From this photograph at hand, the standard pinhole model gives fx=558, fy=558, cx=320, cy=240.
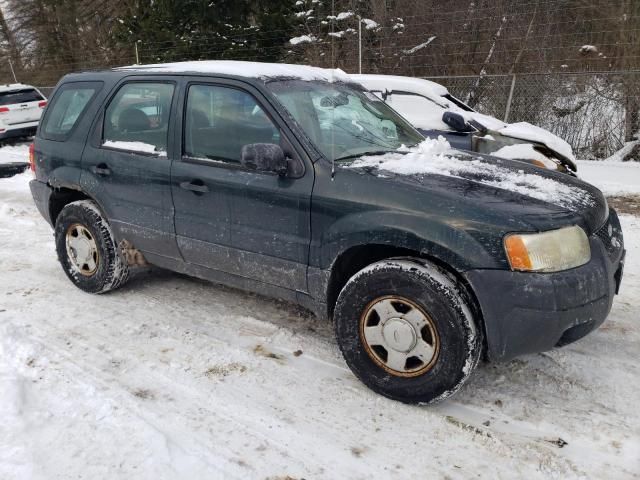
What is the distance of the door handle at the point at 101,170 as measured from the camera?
13.5ft

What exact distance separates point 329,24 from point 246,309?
11373 mm

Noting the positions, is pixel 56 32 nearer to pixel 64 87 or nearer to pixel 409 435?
pixel 64 87

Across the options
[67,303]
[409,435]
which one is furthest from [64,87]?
[409,435]

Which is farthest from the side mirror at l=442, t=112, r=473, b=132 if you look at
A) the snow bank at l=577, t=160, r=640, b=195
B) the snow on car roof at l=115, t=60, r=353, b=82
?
the snow on car roof at l=115, t=60, r=353, b=82

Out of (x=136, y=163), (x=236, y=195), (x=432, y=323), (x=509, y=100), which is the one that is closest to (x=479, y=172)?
(x=432, y=323)

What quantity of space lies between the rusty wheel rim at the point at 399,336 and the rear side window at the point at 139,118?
1.88 metres

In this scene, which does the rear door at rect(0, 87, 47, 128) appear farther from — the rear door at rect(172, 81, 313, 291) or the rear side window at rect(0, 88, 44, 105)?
the rear door at rect(172, 81, 313, 291)

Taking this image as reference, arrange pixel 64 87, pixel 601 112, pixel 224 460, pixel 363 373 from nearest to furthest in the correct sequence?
pixel 224 460, pixel 363 373, pixel 64 87, pixel 601 112

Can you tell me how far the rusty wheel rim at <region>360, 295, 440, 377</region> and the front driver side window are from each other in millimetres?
1188

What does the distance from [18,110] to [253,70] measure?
41.4 feet

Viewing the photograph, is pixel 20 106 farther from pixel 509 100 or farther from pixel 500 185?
pixel 500 185

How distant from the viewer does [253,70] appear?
3617 mm

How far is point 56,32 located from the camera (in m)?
27.7

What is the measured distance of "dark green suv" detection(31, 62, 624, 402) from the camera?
272 centimetres
